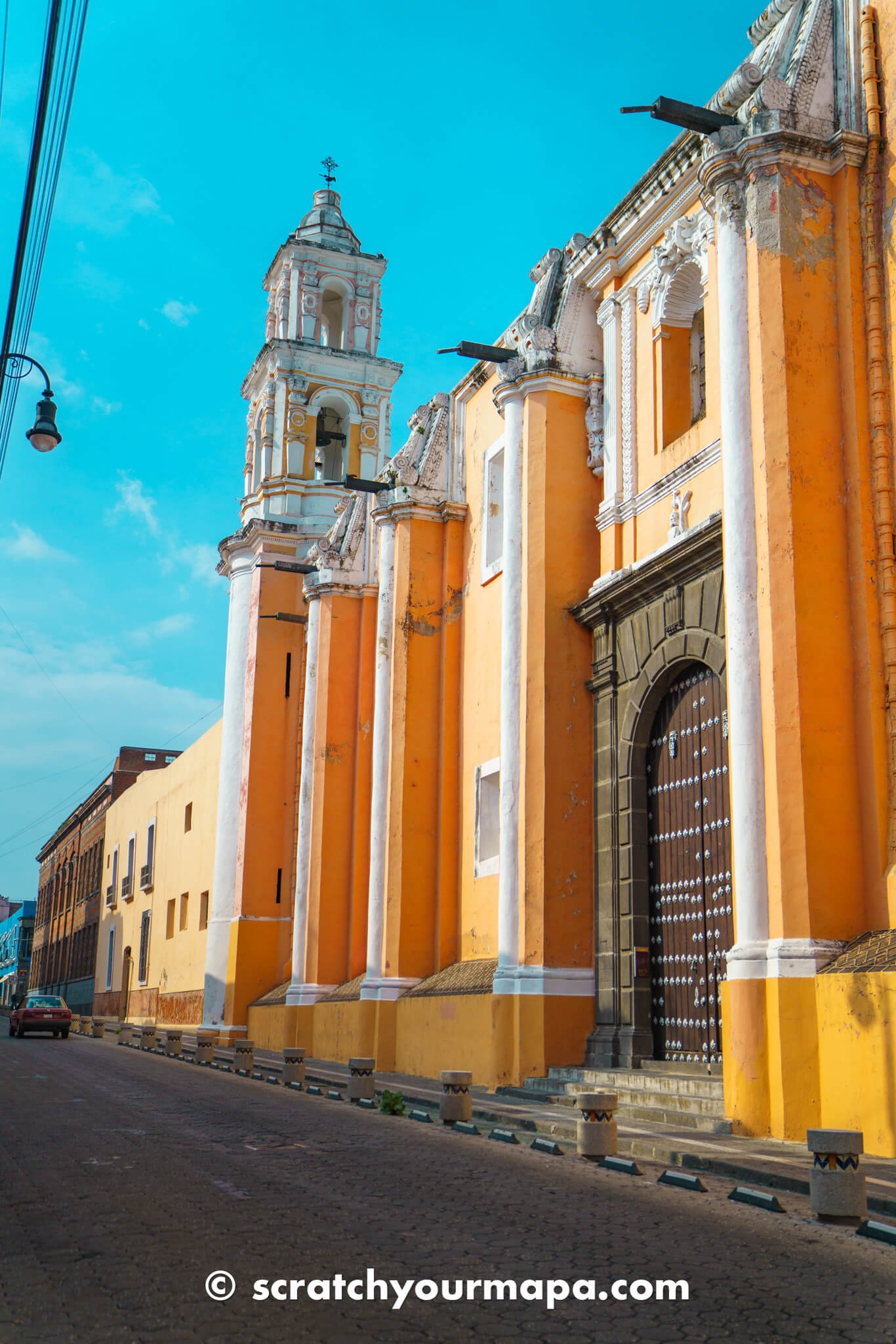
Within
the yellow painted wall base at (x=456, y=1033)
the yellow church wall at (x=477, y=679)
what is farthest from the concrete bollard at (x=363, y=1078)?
the yellow church wall at (x=477, y=679)

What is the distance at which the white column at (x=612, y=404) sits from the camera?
44.8 ft

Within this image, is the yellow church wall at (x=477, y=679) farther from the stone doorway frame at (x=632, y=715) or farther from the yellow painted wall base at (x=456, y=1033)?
the stone doorway frame at (x=632, y=715)

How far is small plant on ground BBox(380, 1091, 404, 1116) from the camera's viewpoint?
11117 mm

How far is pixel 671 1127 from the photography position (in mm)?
9531

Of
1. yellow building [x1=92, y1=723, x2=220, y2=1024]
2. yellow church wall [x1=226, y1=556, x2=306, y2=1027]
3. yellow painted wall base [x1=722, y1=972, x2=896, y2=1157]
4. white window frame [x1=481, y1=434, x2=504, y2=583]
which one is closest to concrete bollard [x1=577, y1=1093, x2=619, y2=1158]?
yellow painted wall base [x1=722, y1=972, x2=896, y2=1157]

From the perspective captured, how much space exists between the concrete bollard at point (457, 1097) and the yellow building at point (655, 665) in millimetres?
1722

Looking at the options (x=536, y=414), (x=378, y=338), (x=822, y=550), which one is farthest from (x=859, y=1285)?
(x=378, y=338)

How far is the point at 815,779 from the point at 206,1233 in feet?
17.9

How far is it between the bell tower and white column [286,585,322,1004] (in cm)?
258

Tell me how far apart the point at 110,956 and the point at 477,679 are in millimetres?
30070

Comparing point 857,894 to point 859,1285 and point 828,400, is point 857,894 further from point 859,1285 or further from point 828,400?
point 859,1285

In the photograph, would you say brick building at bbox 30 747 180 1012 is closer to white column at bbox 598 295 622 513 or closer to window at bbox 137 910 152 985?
→ window at bbox 137 910 152 985

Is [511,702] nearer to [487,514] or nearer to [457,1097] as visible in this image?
[487,514]

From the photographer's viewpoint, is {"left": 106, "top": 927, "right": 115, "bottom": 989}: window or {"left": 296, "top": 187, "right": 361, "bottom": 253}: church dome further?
{"left": 106, "top": 927, "right": 115, "bottom": 989}: window
